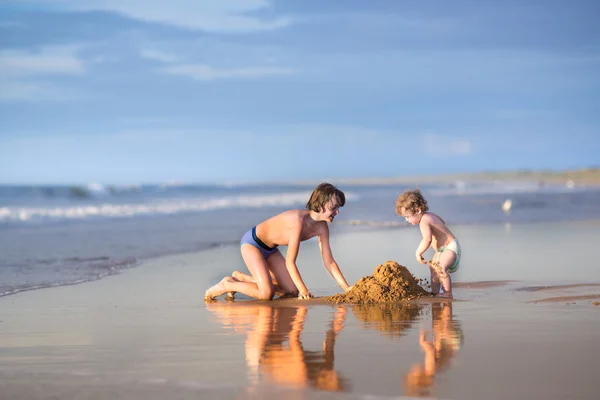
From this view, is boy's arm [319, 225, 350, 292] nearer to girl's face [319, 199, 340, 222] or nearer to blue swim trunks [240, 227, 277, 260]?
girl's face [319, 199, 340, 222]

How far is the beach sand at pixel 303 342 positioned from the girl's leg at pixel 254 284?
13cm

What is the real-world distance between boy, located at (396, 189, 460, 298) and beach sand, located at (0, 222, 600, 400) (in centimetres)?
28

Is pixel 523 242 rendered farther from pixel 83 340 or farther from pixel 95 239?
pixel 83 340

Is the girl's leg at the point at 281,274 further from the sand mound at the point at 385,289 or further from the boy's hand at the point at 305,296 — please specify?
the sand mound at the point at 385,289

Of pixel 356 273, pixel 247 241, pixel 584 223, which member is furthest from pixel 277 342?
pixel 584 223

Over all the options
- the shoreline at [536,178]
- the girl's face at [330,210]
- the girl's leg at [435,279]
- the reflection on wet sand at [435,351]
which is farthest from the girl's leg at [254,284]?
the shoreline at [536,178]

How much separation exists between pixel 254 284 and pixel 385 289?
1.40 metres

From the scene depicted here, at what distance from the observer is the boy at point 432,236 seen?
802cm

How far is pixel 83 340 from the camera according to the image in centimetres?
582

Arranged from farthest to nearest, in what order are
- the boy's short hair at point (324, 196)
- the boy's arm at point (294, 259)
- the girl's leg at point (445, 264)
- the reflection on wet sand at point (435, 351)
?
the girl's leg at point (445, 264) → the boy's arm at point (294, 259) → the boy's short hair at point (324, 196) → the reflection on wet sand at point (435, 351)

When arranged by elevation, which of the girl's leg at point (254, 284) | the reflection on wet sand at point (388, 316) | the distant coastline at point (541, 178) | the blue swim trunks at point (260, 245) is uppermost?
the distant coastline at point (541, 178)

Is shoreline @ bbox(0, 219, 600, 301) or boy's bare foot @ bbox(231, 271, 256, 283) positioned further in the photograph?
shoreline @ bbox(0, 219, 600, 301)

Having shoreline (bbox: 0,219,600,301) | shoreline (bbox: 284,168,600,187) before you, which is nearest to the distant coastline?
shoreline (bbox: 284,168,600,187)

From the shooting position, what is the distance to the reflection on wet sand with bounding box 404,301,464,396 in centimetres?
428
